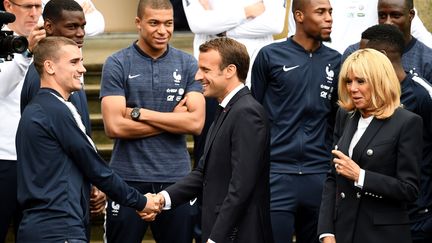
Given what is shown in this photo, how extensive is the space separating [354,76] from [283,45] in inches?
64.9

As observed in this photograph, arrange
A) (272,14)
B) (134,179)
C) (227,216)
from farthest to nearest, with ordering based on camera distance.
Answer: (272,14) → (134,179) → (227,216)

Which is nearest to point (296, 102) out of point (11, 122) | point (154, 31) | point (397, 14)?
point (397, 14)

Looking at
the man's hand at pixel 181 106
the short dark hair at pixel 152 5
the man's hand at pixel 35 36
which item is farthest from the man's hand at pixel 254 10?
the man's hand at pixel 35 36

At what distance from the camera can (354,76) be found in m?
7.54

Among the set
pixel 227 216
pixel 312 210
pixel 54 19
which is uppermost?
pixel 54 19

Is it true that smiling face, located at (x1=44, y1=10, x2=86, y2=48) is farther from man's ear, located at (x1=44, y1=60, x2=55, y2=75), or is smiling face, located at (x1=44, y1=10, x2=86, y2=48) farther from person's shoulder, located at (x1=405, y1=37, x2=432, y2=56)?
person's shoulder, located at (x1=405, y1=37, x2=432, y2=56)

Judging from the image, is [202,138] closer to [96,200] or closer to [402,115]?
[96,200]

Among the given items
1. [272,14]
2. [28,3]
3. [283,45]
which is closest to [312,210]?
[283,45]

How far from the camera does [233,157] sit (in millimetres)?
7523

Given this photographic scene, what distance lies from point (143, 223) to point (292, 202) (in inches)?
42.9

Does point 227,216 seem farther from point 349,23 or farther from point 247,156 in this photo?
point 349,23

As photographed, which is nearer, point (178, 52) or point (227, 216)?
point (227, 216)

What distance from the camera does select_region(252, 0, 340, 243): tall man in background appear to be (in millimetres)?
8898

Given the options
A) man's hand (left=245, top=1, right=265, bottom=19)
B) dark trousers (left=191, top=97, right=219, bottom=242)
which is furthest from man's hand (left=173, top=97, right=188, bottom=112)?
man's hand (left=245, top=1, right=265, bottom=19)
